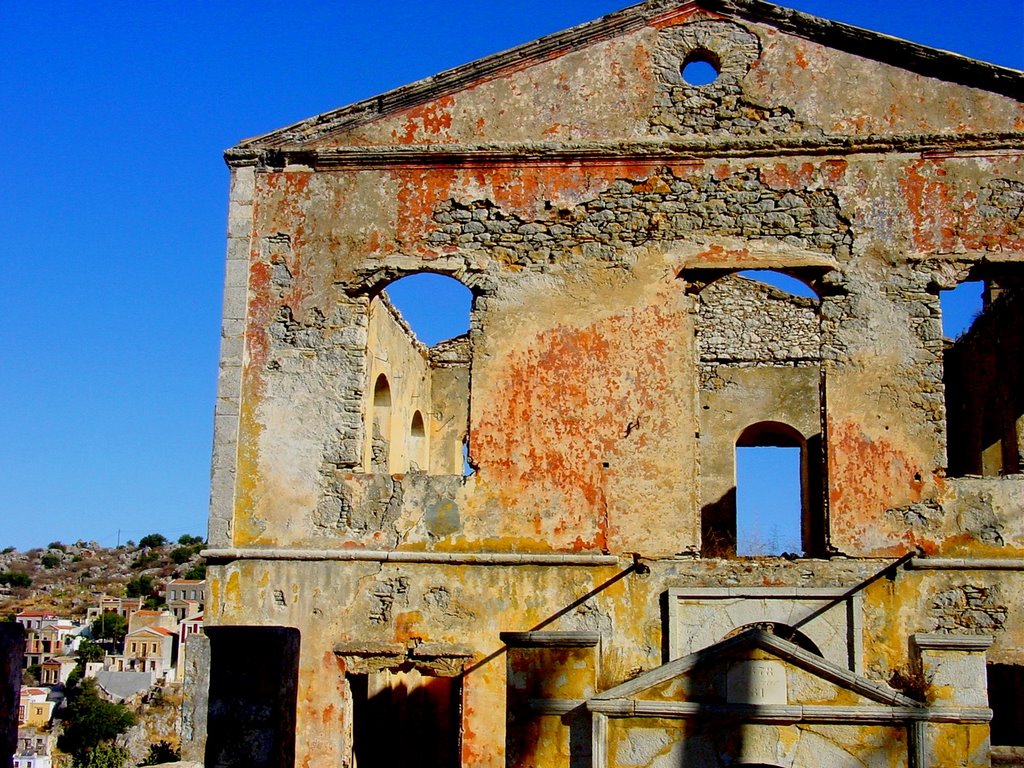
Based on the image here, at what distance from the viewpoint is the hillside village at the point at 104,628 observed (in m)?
57.8

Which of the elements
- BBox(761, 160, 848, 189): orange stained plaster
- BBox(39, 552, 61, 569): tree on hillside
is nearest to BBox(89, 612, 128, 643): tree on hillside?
BBox(39, 552, 61, 569): tree on hillside

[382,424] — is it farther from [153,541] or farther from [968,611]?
[153,541]

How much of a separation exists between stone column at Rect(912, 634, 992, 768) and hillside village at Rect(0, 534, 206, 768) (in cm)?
3792

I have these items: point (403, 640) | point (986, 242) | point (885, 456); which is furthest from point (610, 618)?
point (986, 242)

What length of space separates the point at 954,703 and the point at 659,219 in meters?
5.89

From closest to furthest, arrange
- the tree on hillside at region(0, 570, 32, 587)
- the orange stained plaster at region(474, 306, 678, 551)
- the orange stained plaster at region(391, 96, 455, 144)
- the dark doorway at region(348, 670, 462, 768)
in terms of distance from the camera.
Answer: the orange stained plaster at region(474, 306, 678, 551), the orange stained plaster at region(391, 96, 455, 144), the dark doorway at region(348, 670, 462, 768), the tree on hillside at region(0, 570, 32, 587)

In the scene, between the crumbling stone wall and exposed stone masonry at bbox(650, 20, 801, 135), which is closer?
exposed stone masonry at bbox(650, 20, 801, 135)

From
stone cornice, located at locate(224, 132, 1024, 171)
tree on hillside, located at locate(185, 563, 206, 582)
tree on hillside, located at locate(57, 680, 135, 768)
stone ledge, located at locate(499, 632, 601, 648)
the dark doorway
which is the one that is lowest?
tree on hillside, located at locate(57, 680, 135, 768)

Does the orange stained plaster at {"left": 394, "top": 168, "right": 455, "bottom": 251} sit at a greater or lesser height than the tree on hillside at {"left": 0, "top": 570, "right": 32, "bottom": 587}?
greater

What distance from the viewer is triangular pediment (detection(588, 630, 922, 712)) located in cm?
768

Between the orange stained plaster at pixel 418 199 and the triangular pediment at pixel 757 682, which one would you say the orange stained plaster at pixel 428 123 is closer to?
the orange stained plaster at pixel 418 199

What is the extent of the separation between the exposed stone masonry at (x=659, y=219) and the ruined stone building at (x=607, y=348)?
28mm

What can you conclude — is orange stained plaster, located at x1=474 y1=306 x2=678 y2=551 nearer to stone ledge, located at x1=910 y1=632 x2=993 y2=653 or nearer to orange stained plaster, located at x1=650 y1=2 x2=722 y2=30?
orange stained plaster, located at x1=650 y1=2 x2=722 y2=30

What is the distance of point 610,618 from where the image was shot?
11.6m
